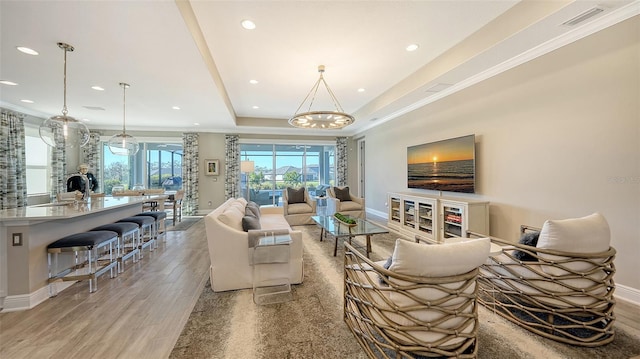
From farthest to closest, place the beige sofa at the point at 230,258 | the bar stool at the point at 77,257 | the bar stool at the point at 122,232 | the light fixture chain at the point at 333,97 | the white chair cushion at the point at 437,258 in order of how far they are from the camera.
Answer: the light fixture chain at the point at 333,97
the bar stool at the point at 122,232
the beige sofa at the point at 230,258
the bar stool at the point at 77,257
the white chair cushion at the point at 437,258

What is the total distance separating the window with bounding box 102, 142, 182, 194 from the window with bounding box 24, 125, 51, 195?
1.31 metres

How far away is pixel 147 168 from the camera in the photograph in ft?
25.7

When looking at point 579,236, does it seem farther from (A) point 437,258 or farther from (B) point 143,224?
(B) point 143,224

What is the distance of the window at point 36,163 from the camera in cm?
581

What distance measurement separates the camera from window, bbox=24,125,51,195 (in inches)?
229

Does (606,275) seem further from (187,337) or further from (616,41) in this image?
(187,337)

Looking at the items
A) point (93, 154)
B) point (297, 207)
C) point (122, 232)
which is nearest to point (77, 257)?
point (122, 232)

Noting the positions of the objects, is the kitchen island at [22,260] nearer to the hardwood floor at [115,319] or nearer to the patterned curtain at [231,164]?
the hardwood floor at [115,319]

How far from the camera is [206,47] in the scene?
10.6ft

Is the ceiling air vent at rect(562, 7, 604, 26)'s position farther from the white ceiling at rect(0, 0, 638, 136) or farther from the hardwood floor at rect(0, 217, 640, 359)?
the hardwood floor at rect(0, 217, 640, 359)

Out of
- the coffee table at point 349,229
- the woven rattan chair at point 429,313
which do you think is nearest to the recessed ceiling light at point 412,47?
the coffee table at point 349,229

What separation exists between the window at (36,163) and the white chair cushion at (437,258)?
8.54m

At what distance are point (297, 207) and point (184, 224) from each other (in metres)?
2.97

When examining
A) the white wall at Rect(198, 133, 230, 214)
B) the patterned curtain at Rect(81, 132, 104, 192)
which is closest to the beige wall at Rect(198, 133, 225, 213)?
the white wall at Rect(198, 133, 230, 214)
